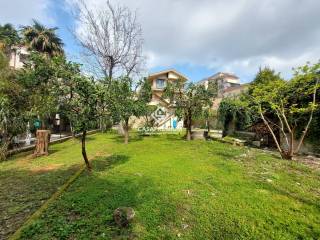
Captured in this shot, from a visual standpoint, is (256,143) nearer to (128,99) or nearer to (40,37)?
(128,99)

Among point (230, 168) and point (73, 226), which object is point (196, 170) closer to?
point (230, 168)

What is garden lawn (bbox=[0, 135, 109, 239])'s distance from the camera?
3.87 metres

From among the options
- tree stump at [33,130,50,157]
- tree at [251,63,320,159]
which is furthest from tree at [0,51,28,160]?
tree at [251,63,320,159]

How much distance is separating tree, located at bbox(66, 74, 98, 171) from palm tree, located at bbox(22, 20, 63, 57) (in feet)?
58.2

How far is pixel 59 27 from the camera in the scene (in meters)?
21.3

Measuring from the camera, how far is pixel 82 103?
19.2 ft

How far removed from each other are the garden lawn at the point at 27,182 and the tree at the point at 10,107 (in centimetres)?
99

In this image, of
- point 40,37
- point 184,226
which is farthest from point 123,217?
point 40,37

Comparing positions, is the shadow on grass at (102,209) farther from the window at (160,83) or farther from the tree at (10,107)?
the window at (160,83)

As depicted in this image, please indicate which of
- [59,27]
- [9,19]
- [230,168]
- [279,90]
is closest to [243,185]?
[230,168]

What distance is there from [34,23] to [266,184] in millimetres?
24361

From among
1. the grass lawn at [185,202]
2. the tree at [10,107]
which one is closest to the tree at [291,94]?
the grass lawn at [185,202]

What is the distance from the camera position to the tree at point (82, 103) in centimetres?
564

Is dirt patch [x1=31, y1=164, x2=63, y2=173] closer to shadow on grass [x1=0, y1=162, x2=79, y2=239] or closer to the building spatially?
shadow on grass [x1=0, y1=162, x2=79, y2=239]
